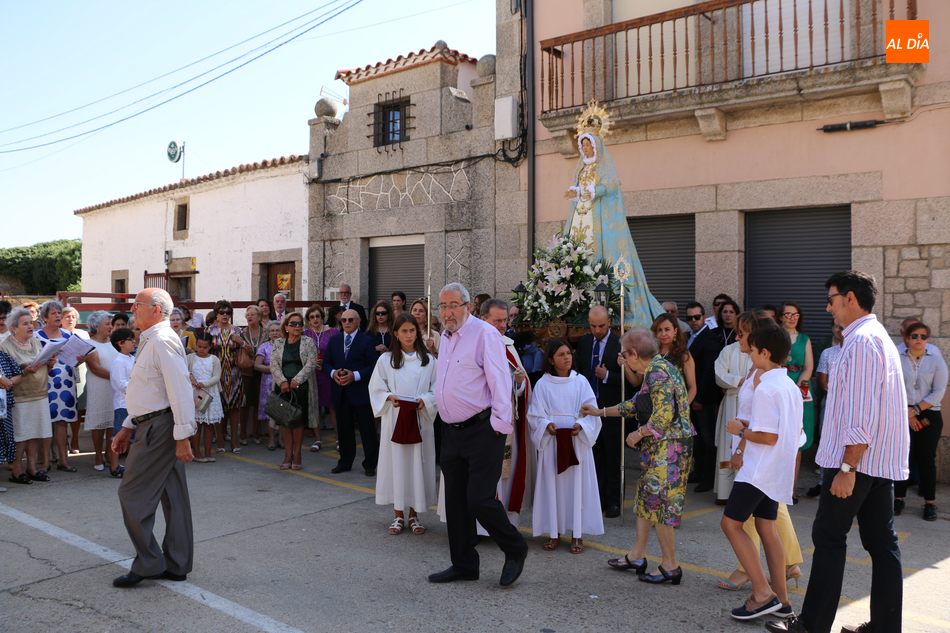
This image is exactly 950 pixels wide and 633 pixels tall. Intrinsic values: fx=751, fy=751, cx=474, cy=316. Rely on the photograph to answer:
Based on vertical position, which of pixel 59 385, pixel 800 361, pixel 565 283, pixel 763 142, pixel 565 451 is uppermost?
pixel 763 142

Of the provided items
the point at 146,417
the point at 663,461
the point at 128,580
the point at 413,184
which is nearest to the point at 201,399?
the point at 146,417

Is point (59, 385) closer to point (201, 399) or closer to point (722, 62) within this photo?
point (201, 399)

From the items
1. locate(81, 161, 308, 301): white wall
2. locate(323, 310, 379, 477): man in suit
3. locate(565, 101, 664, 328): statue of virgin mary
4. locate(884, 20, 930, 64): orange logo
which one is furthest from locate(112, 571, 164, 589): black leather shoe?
locate(81, 161, 308, 301): white wall

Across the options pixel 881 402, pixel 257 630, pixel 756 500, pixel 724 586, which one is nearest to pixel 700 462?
A: pixel 724 586

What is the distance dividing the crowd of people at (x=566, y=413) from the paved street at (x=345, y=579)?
23 cm

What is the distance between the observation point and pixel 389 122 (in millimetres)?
13344

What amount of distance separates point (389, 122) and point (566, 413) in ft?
29.8

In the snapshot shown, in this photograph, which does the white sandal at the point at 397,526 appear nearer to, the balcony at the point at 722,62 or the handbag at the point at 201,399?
the handbag at the point at 201,399

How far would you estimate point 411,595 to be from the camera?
4.54 meters

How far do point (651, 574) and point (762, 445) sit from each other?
4.04 ft

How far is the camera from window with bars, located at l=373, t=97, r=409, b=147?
43.0ft

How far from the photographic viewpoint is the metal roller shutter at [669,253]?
9.88 metres

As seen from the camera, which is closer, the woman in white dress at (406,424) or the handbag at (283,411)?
the woman in white dress at (406,424)

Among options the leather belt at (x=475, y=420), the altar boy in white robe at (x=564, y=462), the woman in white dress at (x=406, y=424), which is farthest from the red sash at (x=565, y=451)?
the woman in white dress at (x=406, y=424)
